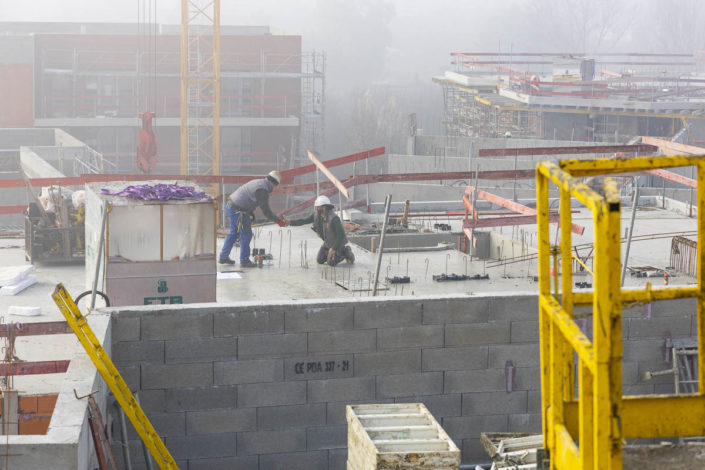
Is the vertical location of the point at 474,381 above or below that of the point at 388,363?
below

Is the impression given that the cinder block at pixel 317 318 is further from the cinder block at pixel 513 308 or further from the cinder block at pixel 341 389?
the cinder block at pixel 513 308

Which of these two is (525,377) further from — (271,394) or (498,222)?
(498,222)

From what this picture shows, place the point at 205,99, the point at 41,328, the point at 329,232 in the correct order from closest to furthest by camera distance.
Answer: the point at 41,328 → the point at 329,232 → the point at 205,99

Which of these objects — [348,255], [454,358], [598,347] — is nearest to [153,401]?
[454,358]

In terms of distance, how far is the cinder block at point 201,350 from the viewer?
993 centimetres

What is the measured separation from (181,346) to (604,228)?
254 inches

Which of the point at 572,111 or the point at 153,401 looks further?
the point at 572,111

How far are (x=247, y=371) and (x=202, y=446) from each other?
2.84 ft

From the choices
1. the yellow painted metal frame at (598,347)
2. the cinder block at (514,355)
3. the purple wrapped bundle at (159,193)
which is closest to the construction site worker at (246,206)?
the purple wrapped bundle at (159,193)

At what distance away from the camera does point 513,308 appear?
34.8ft

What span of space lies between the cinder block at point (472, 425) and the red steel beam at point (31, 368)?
3922 mm

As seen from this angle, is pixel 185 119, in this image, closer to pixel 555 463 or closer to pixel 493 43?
pixel 555 463

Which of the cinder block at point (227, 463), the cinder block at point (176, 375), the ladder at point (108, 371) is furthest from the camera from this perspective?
the cinder block at point (227, 463)

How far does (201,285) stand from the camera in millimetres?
11672
